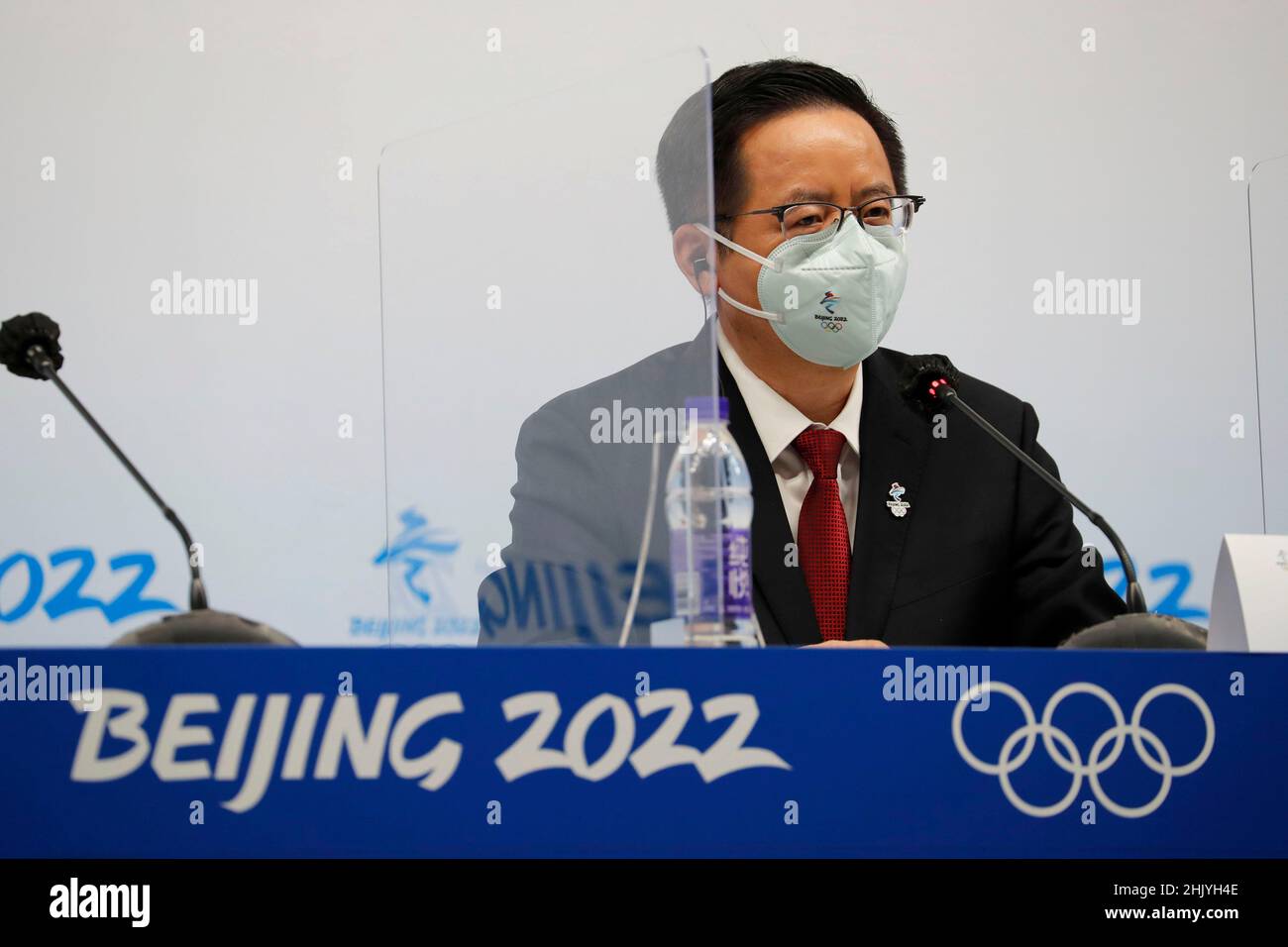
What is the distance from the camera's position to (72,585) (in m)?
2.81

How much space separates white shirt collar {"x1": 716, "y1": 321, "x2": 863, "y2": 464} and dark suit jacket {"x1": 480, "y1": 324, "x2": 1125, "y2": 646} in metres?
0.02

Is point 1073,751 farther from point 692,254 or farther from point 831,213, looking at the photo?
point 831,213

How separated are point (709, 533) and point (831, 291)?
77 centimetres

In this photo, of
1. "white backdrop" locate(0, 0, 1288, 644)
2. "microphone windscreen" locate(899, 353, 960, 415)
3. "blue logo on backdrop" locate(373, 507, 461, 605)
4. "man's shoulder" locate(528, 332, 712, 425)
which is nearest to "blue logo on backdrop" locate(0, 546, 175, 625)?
"white backdrop" locate(0, 0, 1288, 644)

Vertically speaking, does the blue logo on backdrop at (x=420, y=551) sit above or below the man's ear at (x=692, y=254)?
below

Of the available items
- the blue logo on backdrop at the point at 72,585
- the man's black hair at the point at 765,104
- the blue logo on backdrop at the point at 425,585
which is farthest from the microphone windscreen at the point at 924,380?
the blue logo on backdrop at the point at 72,585

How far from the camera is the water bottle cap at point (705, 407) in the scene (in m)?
1.69

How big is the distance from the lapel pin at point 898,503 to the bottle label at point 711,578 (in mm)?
648

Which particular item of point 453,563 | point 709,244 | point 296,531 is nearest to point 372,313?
point 296,531

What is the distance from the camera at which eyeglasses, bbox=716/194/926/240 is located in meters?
2.30

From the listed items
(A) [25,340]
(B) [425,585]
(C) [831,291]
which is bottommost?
(B) [425,585]

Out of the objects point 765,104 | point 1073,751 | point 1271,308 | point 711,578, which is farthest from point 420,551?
point 1271,308

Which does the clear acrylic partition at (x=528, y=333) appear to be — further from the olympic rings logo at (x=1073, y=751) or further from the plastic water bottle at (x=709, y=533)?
the olympic rings logo at (x=1073, y=751)
